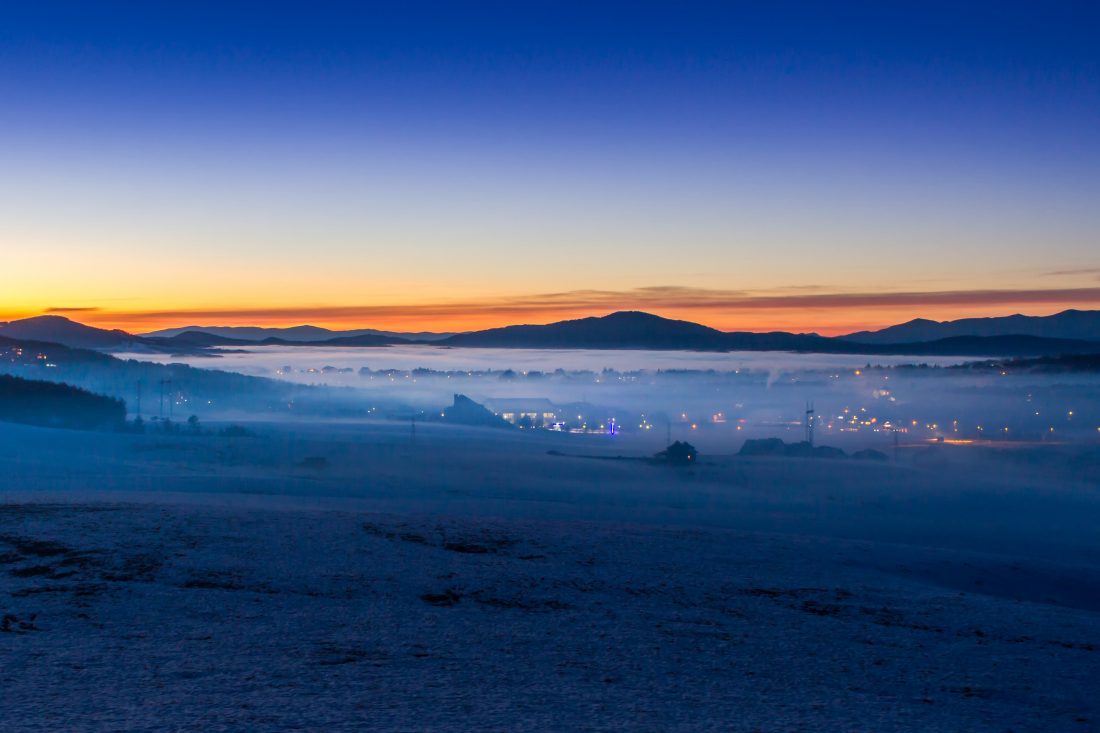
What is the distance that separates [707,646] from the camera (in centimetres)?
1272

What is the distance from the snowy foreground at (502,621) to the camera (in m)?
9.55

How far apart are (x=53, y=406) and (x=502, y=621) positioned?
62458mm

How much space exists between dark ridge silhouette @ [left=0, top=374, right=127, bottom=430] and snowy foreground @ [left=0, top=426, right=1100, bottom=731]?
35241 mm

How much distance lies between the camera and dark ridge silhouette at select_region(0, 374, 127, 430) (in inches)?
2557

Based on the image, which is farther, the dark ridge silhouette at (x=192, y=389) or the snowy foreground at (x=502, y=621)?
the dark ridge silhouette at (x=192, y=389)

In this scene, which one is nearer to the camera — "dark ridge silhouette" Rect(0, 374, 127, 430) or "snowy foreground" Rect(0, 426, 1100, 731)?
"snowy foreground" Rect(0, 426, 1100, 731)

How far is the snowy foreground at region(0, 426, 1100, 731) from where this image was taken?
955 centimetres

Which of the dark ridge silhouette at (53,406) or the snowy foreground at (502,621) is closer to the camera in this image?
the snowy foreground at (502,621)

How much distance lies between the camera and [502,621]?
13898mm

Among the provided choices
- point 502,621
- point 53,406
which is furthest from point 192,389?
point 502,621

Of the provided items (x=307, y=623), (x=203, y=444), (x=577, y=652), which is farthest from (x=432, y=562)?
(x=203, y=444)

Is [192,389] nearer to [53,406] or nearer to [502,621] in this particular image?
[53,406]

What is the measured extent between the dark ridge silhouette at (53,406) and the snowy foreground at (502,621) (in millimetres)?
35241

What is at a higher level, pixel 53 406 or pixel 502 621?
pixel 502 621
